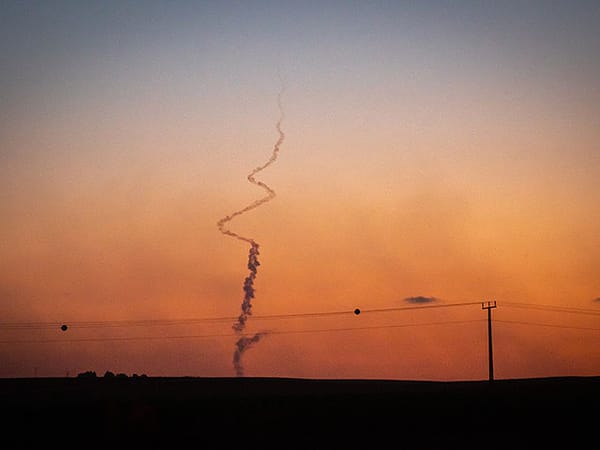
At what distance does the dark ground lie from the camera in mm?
80250

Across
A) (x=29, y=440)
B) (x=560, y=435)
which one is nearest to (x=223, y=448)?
(x=29, y=440)

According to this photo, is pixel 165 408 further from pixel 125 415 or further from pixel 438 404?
pixel 438 404

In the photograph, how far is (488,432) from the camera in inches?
3435

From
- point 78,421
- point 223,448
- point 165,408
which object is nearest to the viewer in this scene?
point 223,448

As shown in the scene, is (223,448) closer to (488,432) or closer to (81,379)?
(488,432)

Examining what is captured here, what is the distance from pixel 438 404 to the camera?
107m

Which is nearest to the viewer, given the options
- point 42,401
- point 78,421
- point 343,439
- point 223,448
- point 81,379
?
point 223,448

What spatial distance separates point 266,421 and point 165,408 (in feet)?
47.7

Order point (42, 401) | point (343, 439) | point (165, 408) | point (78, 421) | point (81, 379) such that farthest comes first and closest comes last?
point (81, 379) < point (42, 401) < point (165, 408) < point (78, 421) < point (343, 439)

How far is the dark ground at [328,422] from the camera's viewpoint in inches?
→ 3159

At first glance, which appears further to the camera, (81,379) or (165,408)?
(81,379)

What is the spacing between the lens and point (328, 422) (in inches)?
3748

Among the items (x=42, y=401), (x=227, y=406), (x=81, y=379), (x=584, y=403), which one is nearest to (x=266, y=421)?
(x=227, y=406)

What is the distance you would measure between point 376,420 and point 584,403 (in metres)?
31.5
